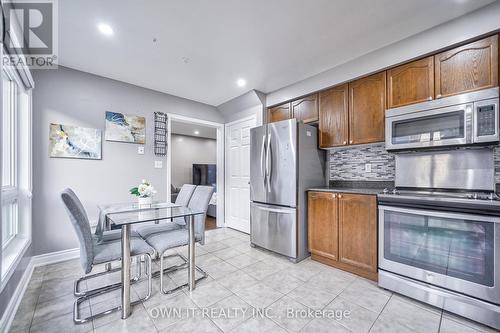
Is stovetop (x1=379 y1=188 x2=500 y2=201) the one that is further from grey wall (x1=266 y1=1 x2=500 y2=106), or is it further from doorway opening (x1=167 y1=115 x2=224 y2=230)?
doorway opening (x1=167 y1=115 x2=224 y2=230)

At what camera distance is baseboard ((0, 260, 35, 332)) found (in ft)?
4.87

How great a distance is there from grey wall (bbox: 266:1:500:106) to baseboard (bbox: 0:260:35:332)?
367 centimetres

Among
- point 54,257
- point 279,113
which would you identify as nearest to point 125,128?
point 54,257

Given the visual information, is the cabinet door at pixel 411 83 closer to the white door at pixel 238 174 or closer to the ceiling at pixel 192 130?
the white door at pixel 238 174

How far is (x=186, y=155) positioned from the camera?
723 cm

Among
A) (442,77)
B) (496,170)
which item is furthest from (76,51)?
(496,170)

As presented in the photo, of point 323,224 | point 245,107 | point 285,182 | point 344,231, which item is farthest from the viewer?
point 245,107

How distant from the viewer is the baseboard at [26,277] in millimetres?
1518

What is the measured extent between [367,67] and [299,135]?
107 cm

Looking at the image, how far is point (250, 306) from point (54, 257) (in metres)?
2.57

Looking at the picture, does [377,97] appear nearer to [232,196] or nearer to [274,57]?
[274,57]

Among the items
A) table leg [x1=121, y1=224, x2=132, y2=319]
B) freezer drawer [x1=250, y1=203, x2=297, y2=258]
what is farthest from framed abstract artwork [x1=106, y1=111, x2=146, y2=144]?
freezer drawer [x1=250, y1=203, x2=297, y2=258]

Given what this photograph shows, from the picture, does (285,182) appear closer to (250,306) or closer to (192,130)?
(250,306)

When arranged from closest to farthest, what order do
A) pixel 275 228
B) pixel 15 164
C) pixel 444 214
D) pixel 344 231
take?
pixel 444 214 < pixel 15 164 < pixel 344 231 < pixel 275 228
